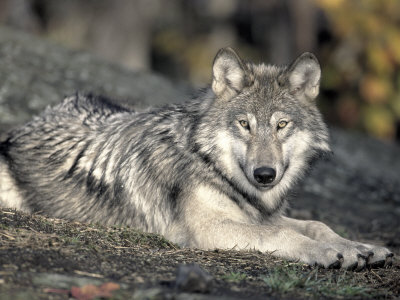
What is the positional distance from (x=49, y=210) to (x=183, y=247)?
150 centimetres

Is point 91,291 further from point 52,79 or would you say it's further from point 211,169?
point 52,79

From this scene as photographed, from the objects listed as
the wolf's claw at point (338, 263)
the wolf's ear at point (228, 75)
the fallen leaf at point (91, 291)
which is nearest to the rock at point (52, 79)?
the wolf's ear at point (228, 75)

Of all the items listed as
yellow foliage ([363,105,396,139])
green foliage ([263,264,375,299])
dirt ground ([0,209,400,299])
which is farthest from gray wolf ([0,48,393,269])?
yellow foliage ([363,105,396,139])

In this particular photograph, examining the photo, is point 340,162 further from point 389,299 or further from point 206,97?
point 389,299

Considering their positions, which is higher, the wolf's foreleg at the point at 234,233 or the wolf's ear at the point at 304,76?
the wolf's ear at the point at 304,76

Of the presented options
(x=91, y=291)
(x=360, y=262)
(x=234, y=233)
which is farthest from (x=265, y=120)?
(x=91, y=291)

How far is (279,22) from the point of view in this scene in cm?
2019

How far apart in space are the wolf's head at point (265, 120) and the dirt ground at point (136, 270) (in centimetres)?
74

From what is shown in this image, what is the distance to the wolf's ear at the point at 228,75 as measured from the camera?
203 inches

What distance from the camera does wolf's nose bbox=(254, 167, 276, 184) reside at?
15.6 ft

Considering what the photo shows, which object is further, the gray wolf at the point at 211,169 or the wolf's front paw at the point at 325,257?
the gray wolf at the point at 211,169

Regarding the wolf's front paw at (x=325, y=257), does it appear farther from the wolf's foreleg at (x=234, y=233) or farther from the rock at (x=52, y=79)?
the rock at (x=52, y=79)

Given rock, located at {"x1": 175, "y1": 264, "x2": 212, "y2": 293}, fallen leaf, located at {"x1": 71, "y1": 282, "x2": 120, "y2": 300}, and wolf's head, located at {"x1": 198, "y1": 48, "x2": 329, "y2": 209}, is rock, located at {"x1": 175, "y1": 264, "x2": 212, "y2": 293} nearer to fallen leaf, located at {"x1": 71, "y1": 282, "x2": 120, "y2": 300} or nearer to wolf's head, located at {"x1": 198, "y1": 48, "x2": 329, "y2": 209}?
fallen leaf, located at {"x1": 71, "y1": 282, "x2": 120, "y2": 300}

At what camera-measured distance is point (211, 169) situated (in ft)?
16.8
